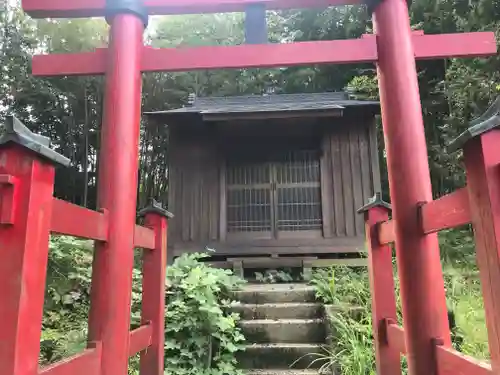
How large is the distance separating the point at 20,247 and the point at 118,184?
1.04 m

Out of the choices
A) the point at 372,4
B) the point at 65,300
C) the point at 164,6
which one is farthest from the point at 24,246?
the point at 65,300

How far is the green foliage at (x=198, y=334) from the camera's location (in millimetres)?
3980

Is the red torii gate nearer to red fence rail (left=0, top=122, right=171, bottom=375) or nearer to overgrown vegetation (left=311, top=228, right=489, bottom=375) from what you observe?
red fence rail (left=0, top=122, right=171, bottom=375)

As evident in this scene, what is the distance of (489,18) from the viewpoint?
7.11 meters

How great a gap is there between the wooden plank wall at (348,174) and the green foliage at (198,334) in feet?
11.8

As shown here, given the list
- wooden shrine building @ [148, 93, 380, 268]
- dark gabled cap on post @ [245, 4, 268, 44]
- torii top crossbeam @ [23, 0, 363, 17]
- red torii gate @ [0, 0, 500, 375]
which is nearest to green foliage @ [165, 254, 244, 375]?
red torii gate @ [0, 0, 500, 375]

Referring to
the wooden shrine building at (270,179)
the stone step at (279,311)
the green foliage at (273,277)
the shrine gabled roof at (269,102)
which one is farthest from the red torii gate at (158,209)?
the shrine gabled roof at (269,102)

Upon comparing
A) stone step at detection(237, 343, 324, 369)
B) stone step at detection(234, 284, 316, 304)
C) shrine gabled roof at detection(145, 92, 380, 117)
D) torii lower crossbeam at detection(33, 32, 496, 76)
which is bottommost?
stone step at detection(237, 343, 324, 369)

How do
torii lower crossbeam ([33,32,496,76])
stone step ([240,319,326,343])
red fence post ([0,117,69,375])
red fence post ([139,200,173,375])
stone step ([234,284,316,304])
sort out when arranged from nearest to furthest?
red fence post ([0,117,69,375]) → torii lower crossbeam ([33,32,496,76]) → red fence post ([139,200,173,375]) → stone step ([240,319,326,343]) → stone step ([234,284,316,304])

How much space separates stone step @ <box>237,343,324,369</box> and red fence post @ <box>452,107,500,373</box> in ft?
9.91

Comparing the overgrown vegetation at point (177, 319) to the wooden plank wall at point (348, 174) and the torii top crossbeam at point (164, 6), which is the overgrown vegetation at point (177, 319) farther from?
the wooden plank wall at point (348, 174)

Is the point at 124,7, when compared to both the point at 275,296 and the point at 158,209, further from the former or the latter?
the point at 275,296

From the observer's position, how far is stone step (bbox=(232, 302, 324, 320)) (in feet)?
15.8

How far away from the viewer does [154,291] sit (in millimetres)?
2986
